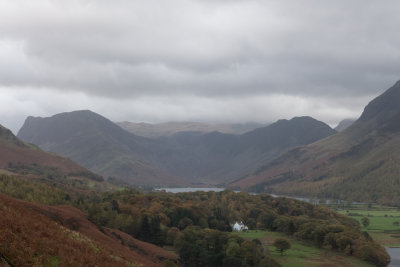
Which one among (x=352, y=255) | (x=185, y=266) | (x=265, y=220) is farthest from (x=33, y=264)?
(x=265, y=220)

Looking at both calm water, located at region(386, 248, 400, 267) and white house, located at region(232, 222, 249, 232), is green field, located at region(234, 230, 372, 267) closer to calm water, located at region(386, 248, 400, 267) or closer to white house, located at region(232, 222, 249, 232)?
white house, located at region(232, 222, 249, 232)

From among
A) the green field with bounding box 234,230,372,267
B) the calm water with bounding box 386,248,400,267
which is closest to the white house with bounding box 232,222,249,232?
the green field with bounding box 234,230,372,267

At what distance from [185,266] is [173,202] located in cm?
8392

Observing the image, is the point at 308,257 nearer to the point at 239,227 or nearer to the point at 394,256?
the point at 239,227

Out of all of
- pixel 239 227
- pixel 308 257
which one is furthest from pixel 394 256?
pixel 239 227

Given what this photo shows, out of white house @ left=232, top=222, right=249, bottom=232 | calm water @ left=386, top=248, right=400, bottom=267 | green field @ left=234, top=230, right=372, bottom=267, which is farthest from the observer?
white house @ left=232, top=222, right=249, bottom=232

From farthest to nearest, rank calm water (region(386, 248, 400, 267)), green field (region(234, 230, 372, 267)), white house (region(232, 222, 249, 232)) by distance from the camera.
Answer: white house (region(232, 222, 249, 232)) → calm water (region(386, 248, 400, 267)) → green field (region(234, 230, 372, 267))

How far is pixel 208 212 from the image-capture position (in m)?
181

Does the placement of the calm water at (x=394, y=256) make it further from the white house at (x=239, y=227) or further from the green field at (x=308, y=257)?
the white house at (x=239, y=227)

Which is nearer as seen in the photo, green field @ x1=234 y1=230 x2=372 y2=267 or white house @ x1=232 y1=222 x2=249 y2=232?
green field @ x1=234 y1=230 x2=372 y2=267

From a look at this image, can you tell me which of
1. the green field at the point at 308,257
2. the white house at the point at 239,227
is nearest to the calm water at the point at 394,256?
the green field at the point at 308,257

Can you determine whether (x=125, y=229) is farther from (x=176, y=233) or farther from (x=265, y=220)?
(x=265, y=220)

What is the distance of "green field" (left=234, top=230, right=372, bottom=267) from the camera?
4742 inches

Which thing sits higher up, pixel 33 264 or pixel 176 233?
pixel 33 264
